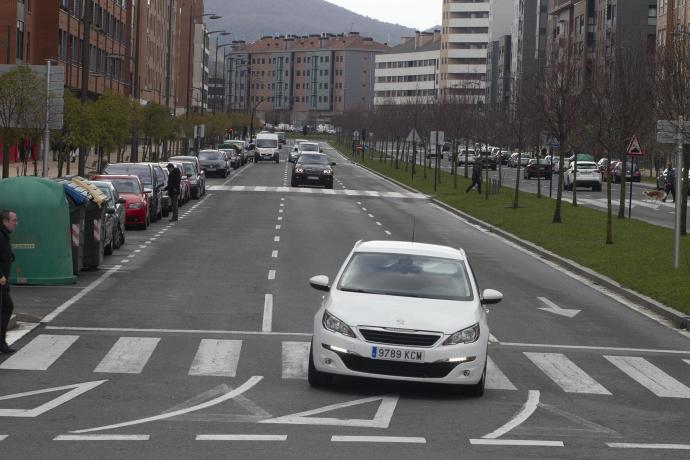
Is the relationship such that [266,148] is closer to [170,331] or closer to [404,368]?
[170,331]

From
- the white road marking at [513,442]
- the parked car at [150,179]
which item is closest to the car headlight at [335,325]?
the white road marking at [513,442]

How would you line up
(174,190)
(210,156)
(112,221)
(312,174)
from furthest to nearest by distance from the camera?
(210,156) → (312,174) → (174,190) → (112,221)

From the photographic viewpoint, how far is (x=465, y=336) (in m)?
13.0

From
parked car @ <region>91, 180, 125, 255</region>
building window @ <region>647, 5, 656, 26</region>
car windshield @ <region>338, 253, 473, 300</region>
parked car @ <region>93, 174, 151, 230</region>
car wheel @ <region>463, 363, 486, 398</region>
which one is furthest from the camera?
building window @ <region>647, 5, 656, 26</region>

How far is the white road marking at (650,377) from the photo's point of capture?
1412 centimetres

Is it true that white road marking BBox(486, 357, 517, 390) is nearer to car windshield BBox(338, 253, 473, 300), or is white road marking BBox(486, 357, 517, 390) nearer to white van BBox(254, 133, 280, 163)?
car windshield BBox(338, 253, 473, 300)

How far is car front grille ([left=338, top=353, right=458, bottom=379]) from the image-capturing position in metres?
12.8

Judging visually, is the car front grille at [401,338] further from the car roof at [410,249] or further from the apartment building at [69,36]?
the apartment building at [69,36]

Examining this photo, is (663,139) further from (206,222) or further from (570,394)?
(206,222)

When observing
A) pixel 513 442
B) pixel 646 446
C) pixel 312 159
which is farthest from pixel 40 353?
pixel 312 159

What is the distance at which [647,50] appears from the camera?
6278 centimetres

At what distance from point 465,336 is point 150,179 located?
29351mm

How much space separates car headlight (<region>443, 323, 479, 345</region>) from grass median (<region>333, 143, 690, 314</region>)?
8724 millimetres

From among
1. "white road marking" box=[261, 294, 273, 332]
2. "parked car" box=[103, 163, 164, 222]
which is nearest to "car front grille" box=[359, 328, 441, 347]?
"white road marking" box=[261, 294, 273, 332]
